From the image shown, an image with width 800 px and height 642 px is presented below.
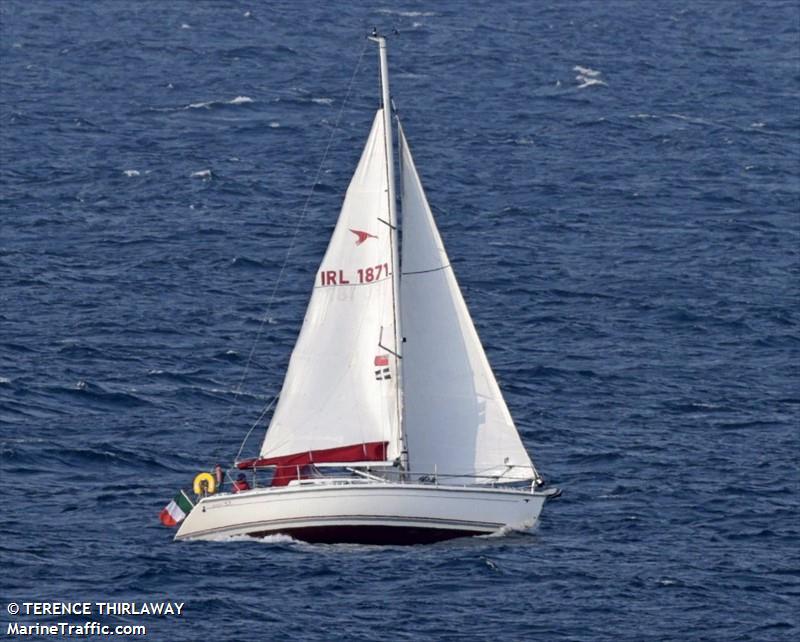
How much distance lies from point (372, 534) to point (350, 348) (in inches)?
224

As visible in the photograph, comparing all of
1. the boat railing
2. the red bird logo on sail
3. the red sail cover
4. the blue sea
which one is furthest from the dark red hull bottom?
the red bird logo on sail

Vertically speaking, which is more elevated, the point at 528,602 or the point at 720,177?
the point at 720,177

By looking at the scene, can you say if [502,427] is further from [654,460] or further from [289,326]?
[289,326]

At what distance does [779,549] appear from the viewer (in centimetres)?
6388

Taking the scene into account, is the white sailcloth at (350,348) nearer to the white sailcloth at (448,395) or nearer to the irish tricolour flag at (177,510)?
the white sailcloth at (448,395)

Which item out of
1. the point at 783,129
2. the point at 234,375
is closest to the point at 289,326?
the point at 234,375

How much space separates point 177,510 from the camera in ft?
201

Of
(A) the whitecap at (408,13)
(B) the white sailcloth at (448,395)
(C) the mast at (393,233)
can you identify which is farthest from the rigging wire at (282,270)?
(A) the whitecap at (408,13)

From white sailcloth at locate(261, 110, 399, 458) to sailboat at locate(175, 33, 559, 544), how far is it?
31mm

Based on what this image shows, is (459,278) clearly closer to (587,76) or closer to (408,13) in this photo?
(587,76)

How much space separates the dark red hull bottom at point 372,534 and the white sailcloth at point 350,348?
2430 millimetres

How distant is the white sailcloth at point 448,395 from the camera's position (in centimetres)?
6038

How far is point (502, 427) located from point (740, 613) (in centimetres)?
916

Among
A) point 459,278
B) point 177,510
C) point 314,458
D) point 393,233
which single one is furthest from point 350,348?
point 459,278
